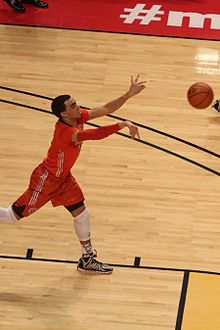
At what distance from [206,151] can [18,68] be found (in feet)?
11.8

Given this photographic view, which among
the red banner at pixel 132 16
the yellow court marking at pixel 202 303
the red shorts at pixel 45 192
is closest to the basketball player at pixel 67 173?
the red shorts at pixel 45 192

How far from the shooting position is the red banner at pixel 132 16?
15.6m

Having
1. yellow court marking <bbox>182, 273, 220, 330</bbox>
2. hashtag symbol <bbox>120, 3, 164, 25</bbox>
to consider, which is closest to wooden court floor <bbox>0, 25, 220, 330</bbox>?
yellow court marking <bbox>182, 273, 220, 330</bbox>

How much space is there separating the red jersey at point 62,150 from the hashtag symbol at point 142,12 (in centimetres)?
625

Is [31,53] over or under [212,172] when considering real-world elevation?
over

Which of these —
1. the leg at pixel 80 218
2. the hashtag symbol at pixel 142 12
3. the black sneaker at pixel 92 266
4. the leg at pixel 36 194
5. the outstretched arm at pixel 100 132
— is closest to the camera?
the outstretched arm at pixel 100 132

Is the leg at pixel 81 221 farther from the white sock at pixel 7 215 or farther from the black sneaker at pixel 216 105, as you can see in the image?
the black sneaker at pixel 216 105

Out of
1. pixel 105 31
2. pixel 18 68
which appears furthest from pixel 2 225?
pixel 105 31

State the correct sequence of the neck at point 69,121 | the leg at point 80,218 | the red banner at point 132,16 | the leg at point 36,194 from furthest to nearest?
the red banner at point 132,16, the leg at point 80,218, the leg at point 36,194, the neck at point 69,121

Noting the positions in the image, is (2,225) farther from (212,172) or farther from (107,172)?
(212,172)

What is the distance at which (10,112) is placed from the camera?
1334cm

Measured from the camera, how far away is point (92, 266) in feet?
34.0

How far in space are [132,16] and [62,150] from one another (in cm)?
669

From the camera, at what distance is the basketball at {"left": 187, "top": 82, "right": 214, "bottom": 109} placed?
11.1 meters
